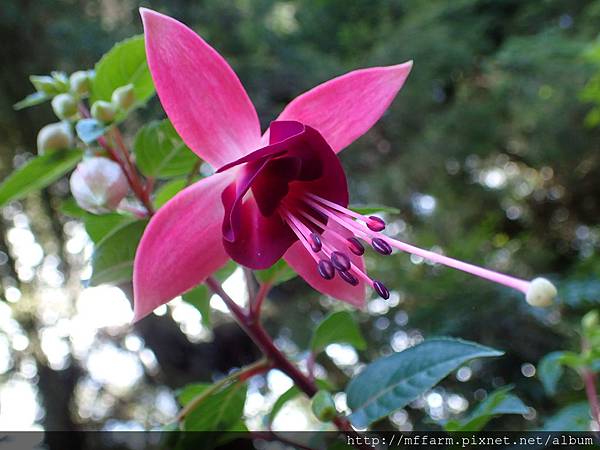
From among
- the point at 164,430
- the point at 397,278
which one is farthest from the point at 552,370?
the point at 397,278

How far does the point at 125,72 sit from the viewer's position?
47 cm

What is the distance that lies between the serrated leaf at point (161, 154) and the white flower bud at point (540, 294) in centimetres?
29

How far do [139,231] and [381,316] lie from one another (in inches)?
Answer: 52.3

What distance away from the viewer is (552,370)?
706 mm

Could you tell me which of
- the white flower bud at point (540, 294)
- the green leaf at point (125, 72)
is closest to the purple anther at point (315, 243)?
the white flower bud at point (540, 294)

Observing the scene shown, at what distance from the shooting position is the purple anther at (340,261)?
0.32 meters

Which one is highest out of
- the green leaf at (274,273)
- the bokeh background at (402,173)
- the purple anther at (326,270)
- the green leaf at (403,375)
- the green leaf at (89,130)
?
the green leaf at (89,130)

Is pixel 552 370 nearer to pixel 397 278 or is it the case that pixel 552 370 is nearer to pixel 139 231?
pixel 139 231

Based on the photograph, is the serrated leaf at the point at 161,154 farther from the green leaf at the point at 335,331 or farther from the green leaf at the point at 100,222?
the green leaf at the point at 335,331

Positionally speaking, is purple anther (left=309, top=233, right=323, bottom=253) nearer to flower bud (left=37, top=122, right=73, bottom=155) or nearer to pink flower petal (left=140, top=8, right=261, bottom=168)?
pink flower petal (left=140, top=8, right=261, bottom=168)

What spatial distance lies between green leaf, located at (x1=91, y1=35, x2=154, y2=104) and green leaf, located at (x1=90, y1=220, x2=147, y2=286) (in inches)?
4.5

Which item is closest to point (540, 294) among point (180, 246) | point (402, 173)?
point (180, 246)

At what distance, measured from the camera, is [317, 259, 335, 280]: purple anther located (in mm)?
323

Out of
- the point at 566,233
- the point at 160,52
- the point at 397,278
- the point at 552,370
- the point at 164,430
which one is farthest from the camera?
the point at 566,233
